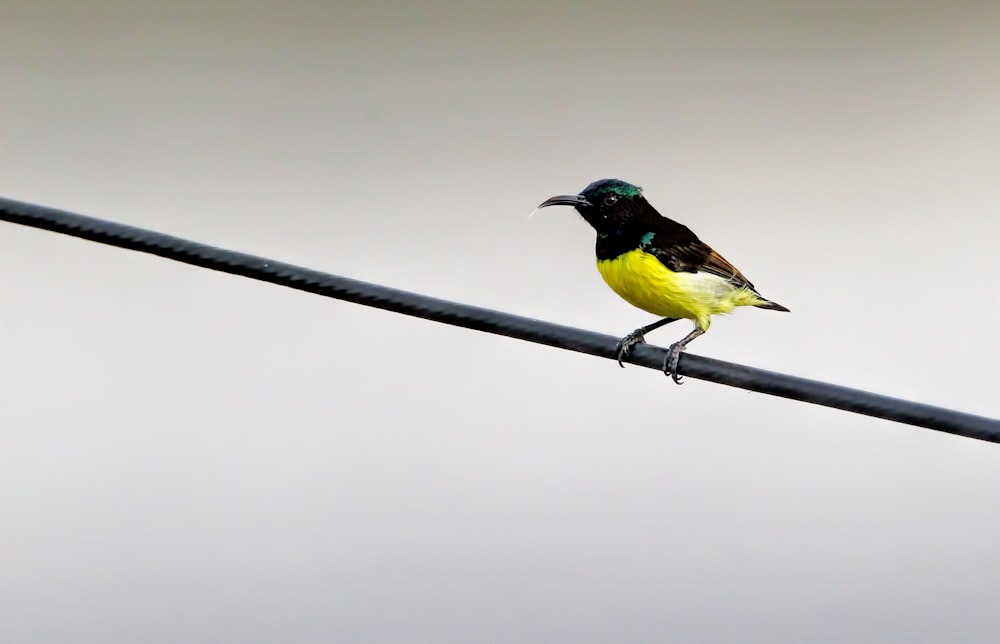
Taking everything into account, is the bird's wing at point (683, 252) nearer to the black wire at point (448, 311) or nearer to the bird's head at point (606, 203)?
the bird's head at point (606, 203)

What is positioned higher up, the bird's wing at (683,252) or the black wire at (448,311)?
the bird's wing at (683,252)

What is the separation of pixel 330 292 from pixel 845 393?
0.48 m

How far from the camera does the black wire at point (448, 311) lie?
0.97 meters

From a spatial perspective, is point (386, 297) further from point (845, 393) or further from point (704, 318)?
point (704, 318)

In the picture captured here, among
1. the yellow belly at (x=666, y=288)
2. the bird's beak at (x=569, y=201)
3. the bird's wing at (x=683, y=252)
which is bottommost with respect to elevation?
the yellow belly at (x=666, y=288)

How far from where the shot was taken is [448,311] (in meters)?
1.02

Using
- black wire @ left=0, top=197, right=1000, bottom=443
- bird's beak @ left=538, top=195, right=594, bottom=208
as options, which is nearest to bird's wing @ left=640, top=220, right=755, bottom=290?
bird's beak @ left=538, top=195, right=594, bottom=208

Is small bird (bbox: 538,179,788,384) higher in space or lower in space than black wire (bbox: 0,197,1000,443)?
higher

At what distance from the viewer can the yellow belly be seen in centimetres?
152

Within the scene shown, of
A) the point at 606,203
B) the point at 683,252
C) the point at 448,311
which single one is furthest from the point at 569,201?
the point at 448,311

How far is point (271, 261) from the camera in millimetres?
997

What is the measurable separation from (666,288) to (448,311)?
571mm

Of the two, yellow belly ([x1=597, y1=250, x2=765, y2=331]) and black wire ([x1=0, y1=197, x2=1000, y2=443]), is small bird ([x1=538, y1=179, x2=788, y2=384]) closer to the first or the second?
yellow belly ([x1=597, y1=250, x2=765, y2=331])

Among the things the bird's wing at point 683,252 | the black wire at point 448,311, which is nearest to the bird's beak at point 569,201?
the bird's wing at point 683,252
